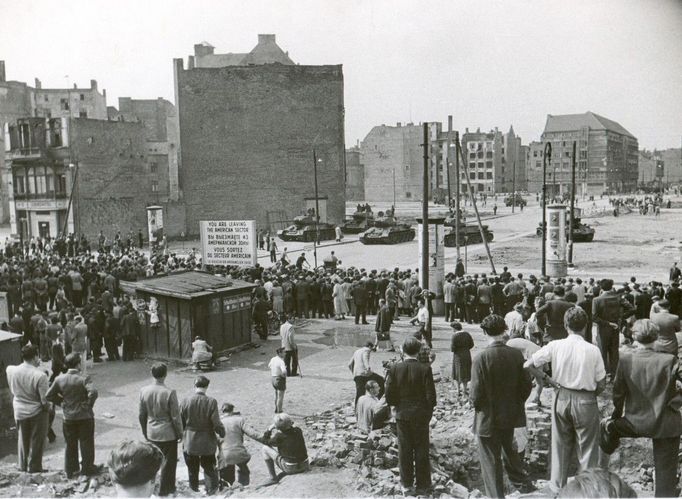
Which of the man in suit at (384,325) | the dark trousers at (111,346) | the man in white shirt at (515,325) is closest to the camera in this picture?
the man in white shirt at (515,325)

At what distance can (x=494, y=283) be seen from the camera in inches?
692

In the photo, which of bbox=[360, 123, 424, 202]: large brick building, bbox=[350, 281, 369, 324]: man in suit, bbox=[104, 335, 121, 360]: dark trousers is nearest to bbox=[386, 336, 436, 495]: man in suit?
bbox=[104, 335, 121, 360]: dark trousers

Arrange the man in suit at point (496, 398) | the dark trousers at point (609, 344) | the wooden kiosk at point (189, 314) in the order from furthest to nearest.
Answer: the wooden kiosk at point (189, 314) < the dark trousers at point (609, 344) < the man in suit at point (496, 398)

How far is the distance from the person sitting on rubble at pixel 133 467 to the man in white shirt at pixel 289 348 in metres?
9.59

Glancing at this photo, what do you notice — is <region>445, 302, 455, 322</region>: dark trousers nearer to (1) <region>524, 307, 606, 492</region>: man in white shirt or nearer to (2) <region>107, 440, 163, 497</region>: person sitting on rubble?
(1) <region>524, 307, 606, 492</region>: man in white shirt

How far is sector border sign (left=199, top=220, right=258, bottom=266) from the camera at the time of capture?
19.4 metres

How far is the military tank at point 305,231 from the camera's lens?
4419 cm

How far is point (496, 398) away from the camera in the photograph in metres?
5.71

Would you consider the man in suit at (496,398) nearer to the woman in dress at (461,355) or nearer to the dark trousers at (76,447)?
the woman in dress at (461,355)

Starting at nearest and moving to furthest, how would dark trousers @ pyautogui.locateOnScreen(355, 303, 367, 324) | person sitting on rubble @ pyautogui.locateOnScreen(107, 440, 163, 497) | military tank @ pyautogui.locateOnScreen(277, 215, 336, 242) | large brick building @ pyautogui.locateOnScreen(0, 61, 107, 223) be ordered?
person sitting on rubble @ pyautogui.locateOnScreen(107, 440, 163, 497)
dark trousers @ pyautogui.locateOnScreen(355, 303, 367, 324)
military tank @ pyautogui.locateOnScreen(277, 215, 336, 242)
large brick building @ pyautogui.locateOnScreen(0, 61, 107, 223)

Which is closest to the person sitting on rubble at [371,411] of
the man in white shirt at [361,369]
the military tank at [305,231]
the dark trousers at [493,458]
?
the man in white shirt at [361,369]

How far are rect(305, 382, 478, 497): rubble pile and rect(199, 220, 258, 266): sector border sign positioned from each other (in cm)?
966

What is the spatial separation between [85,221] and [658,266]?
33160mm

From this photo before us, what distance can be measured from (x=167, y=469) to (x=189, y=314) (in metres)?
7.56
